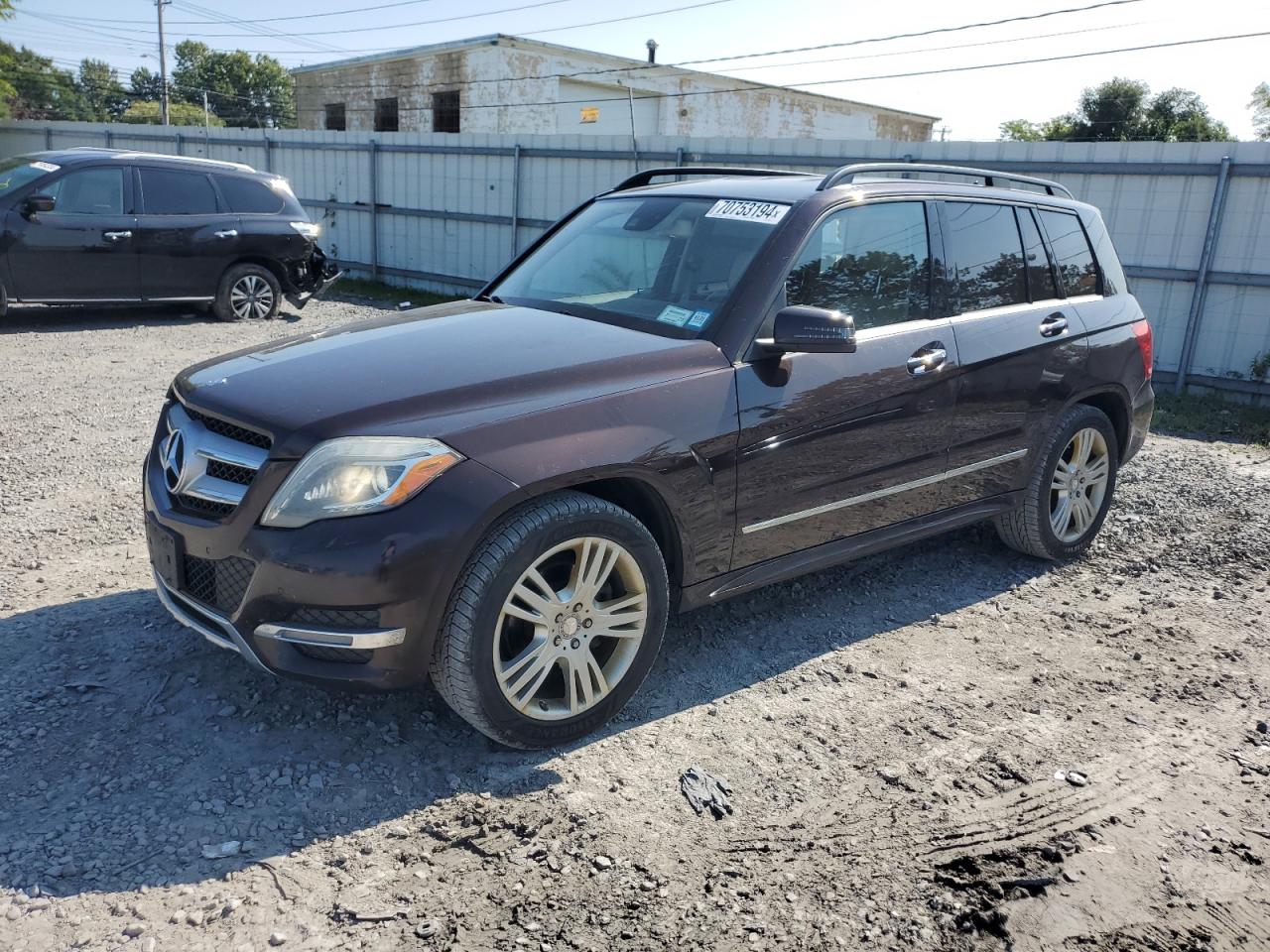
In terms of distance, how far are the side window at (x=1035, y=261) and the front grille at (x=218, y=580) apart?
3.76m

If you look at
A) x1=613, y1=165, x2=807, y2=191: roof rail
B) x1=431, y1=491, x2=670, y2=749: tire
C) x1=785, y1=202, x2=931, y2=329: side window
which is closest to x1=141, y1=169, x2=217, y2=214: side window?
x1=613, y1=165, x2=807, y2=191: roof rail

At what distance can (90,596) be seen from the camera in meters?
4.34

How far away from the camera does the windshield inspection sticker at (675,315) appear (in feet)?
12.5

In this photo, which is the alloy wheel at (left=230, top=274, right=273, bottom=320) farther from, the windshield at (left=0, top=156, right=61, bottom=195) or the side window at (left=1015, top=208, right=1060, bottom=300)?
the side window at (left=1015, top=208, right=1060, bottom=300)

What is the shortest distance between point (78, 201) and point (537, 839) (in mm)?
10294

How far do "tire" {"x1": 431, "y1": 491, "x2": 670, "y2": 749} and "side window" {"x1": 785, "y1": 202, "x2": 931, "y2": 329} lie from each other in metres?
1.25

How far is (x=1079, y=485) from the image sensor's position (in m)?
5.27

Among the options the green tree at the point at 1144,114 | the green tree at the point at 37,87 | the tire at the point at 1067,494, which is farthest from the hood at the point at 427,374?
the green tree at the point at 37,87

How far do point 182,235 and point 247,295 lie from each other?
1042 mm

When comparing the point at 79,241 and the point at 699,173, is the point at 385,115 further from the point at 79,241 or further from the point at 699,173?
the point at 699,173

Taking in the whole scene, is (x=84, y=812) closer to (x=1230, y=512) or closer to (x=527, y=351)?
(x=527, y=351)

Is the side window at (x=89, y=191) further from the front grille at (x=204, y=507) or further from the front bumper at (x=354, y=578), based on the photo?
the front bumper at (x=354, y=578)

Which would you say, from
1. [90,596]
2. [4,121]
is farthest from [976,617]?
[4,121]

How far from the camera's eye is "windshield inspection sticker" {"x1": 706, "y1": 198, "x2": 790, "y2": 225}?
13.1 feet
